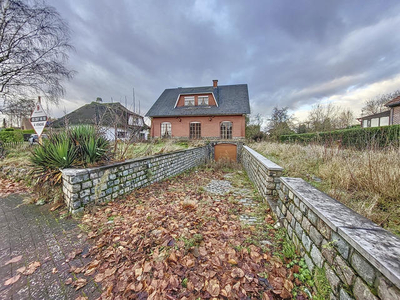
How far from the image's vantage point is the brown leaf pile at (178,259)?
4.70 feet

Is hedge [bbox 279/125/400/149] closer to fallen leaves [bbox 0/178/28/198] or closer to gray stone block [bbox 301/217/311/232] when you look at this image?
gray stone block [bbox 301/217/311/232]

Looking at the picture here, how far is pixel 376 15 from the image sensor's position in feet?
17.2

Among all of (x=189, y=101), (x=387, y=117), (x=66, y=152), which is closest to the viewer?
(x=66, y=152)

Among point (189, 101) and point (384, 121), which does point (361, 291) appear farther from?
point (384, 121)

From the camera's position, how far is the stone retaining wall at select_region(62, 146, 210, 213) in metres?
2.84

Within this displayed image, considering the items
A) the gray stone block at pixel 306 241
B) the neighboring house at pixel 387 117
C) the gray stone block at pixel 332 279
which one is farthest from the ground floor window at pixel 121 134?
the neighboring house at pixel 387 117

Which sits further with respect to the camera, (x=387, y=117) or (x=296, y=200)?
(x=387, y=117)

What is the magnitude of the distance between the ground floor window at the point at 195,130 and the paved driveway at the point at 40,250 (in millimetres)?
13196

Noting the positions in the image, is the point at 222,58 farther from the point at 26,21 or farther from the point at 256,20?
the point at 26,21

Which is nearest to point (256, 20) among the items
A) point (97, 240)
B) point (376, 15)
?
point (376, 15)

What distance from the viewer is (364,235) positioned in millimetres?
1039

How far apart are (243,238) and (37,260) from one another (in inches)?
105

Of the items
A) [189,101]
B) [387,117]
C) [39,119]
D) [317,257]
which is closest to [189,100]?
[189,101]

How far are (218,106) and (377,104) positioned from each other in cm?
2385
